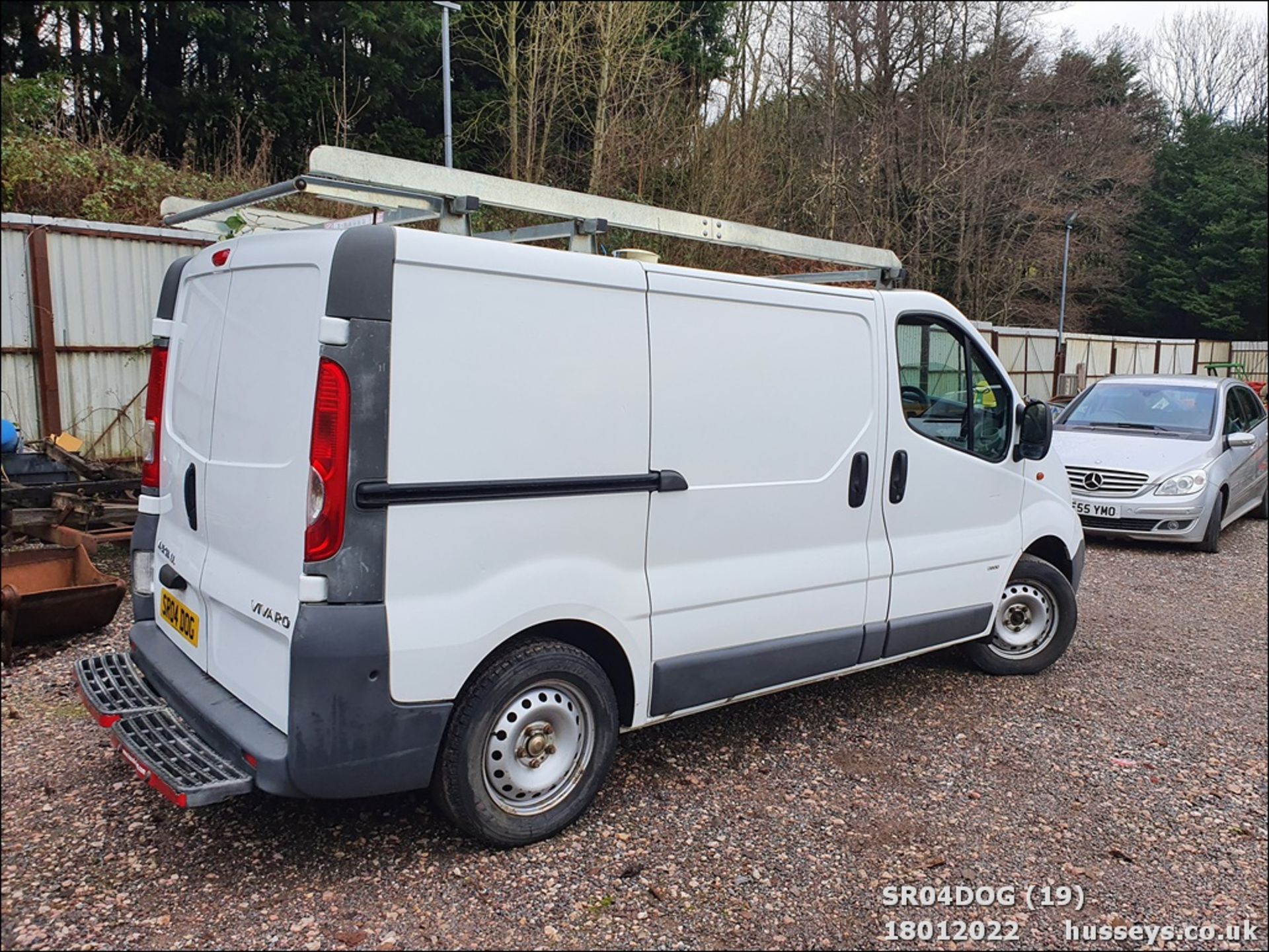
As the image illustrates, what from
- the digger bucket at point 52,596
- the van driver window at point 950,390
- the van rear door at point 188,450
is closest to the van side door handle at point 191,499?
the van rear door at point 188,450

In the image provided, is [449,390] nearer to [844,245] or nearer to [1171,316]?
[844,245]

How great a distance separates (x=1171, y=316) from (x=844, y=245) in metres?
39.4

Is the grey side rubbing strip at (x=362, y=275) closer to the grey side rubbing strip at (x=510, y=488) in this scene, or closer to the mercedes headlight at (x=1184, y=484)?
the grey side rubbing strip at (x=510, y=488)

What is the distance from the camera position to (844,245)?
5207 mm

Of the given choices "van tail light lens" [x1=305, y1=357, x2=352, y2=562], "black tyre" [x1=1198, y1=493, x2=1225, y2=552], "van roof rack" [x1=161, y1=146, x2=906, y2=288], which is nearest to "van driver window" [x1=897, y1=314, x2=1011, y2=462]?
"van roof rack" [x1=161, y1=146, x2=906, y2=288]

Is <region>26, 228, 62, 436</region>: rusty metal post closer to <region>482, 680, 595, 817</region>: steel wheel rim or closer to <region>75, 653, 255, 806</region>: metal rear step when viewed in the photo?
<region>75, 653, 255, 806</region>: metal rear step

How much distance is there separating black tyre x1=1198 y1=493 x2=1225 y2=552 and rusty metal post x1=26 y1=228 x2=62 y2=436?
10900 millimetres

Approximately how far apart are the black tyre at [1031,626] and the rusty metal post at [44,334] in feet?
25.7

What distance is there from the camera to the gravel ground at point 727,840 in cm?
286

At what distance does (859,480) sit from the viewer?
412 cm

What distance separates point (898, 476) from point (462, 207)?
7.48ft

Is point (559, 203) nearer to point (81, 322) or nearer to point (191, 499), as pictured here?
point (191, 499)

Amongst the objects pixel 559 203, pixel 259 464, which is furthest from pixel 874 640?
pixel 259 464

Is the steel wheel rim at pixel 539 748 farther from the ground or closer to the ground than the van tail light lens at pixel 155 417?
closer to the ground
